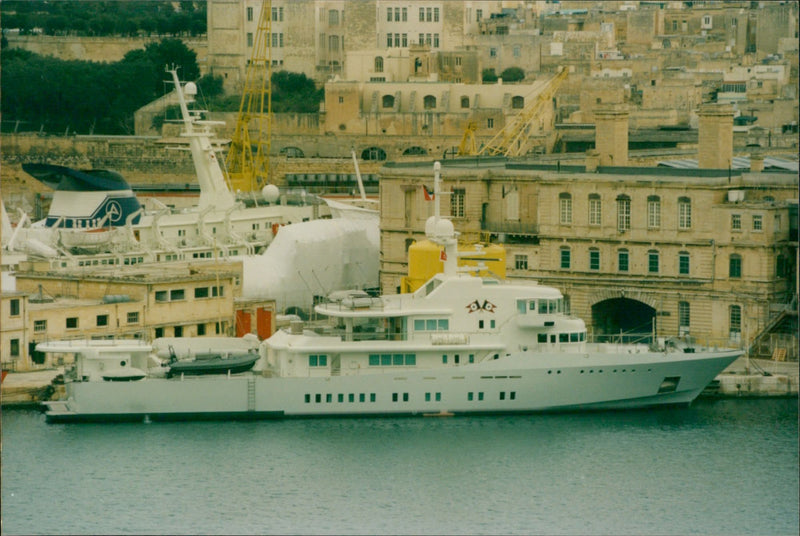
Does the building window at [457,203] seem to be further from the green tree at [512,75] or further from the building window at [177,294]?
the green tree at [512,75]

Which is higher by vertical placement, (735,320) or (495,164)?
(495,164)

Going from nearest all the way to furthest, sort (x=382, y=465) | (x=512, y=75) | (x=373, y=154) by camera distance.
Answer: (x=382, y=465)
(x=373, y=154)
(x=512, y=75)

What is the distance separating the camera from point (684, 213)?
169ft

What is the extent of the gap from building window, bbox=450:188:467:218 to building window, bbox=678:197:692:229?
6.44 m

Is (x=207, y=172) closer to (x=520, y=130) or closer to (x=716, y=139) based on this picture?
(x=716, y=139)

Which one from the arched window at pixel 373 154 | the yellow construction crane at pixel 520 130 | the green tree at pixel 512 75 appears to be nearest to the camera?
the yellow construction crane at pixel 520 130

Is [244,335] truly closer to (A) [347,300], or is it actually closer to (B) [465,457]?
(A) [347,300]

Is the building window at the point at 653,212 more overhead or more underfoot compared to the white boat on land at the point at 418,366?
more overhead

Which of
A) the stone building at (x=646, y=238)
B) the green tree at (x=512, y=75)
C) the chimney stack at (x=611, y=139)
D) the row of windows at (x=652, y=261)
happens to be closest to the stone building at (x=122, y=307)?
the stone building at (x=646, y=238)

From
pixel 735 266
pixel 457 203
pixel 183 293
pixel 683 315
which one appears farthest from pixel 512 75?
pixel 183 293

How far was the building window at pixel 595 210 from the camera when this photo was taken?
5288cm

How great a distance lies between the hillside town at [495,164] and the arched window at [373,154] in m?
0.08

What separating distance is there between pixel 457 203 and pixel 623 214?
16.7ft

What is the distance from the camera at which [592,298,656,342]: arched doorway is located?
52719 mm
